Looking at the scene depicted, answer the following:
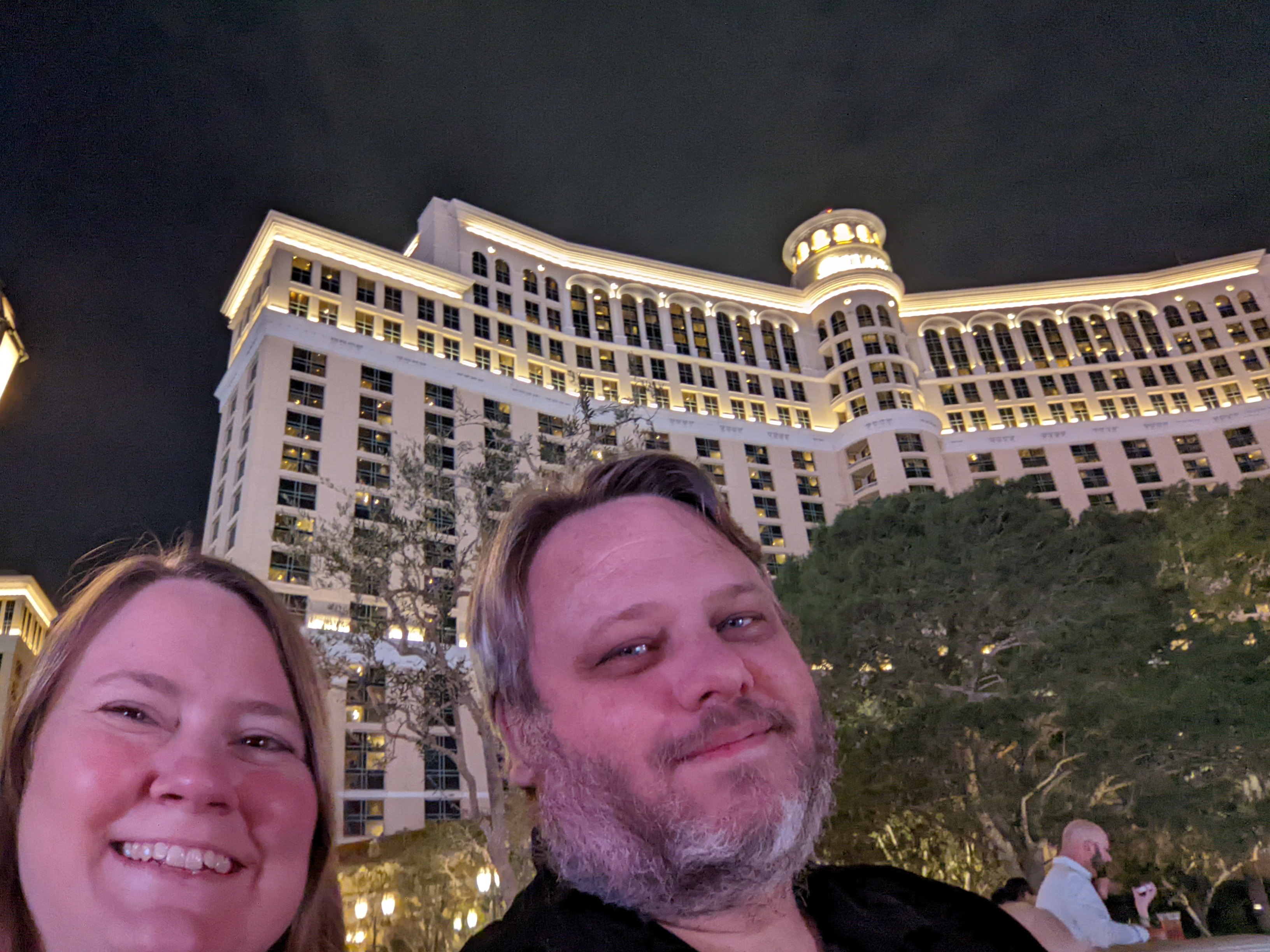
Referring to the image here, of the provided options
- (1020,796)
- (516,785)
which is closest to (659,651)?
(516,785)

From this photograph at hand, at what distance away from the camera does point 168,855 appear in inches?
67.5

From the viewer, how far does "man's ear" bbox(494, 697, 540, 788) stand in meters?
2.14

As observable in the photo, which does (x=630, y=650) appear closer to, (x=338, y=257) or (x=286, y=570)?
(x=286, y=570)

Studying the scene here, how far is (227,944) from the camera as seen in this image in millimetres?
1735

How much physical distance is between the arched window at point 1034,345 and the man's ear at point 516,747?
236 feet

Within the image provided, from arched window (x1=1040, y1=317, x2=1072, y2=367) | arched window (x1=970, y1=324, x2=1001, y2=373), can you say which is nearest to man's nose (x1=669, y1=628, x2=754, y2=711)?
arched window (x1=970, y1=324, x2=1001, y2=373)

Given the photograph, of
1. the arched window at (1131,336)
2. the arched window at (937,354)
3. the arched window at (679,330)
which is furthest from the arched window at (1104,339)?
the arched window at (679,330)

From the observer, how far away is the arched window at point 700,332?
63281mm

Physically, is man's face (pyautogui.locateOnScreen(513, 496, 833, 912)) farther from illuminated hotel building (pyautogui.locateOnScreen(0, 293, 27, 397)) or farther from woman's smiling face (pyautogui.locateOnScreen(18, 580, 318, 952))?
illuminated hotel building (pyautogui.locateOnScreen(0, 293, 27, 397))

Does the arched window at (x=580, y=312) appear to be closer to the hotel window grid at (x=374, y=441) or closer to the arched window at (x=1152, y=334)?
the hotel window grid at (x=374, y=441)

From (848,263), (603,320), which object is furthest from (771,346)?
(603,320)

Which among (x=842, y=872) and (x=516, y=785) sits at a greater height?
(x=516, y=785)

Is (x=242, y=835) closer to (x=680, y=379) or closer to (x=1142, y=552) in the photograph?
(x=1142, y=552)

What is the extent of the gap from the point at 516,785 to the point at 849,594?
17.8m
